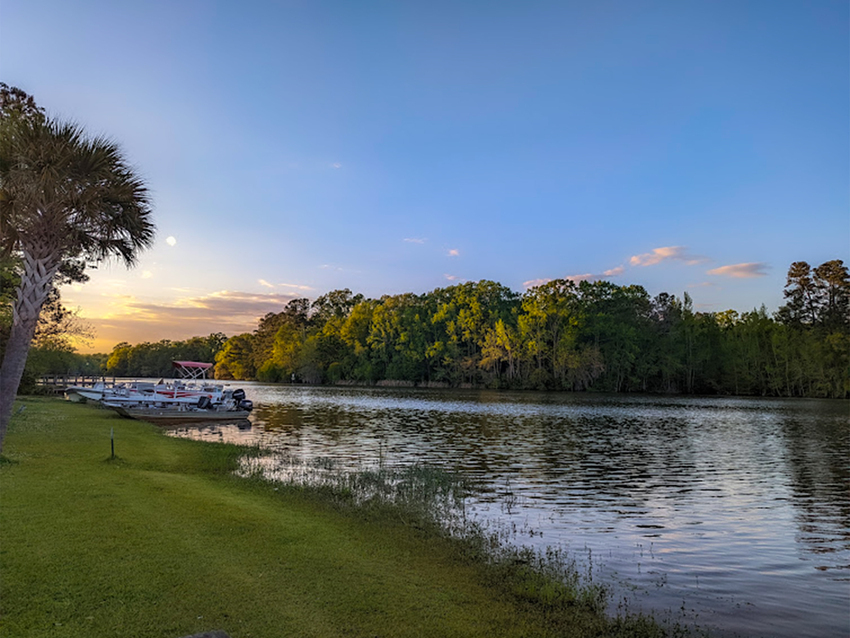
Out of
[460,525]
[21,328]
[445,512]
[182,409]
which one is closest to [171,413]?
[182,409]

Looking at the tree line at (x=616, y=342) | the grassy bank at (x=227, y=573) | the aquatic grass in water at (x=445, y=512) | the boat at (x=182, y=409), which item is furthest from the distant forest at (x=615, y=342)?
the grassy bank at (x=227, y=573)

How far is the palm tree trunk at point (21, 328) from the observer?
6.51 meters

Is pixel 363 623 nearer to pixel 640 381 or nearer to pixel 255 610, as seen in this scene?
pixel 255 610

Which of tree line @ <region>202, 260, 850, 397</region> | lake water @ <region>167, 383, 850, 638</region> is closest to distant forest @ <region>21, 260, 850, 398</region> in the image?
tree line @ <region>202, 260, 850, 397</region>

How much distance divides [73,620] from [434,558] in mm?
5637

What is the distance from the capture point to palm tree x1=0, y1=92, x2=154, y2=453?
6.66 m

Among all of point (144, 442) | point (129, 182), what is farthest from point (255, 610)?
point (144, 442)

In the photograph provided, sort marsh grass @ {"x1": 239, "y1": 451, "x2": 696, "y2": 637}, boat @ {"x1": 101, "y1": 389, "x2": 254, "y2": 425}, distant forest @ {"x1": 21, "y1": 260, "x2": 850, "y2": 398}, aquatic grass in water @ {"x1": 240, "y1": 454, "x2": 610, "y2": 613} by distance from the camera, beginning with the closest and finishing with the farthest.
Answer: marsh grass @ {"x1": 239, "y1": 451, "x2": 696, "y2": 637} → aquatic grass in water @ {"x1": 240, "y1": 454, "x2": 610, "y2": 613} → boat @ {"x1": 101, "y1": 389, "x2": 254, "y2": 425} → distant forest @ {"x1": 21, "y1": 260, "x2": 850, "y2": 398}

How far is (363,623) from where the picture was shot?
6.60 meters

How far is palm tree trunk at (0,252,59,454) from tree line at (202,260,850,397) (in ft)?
313

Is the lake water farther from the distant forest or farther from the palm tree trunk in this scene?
the distant forest

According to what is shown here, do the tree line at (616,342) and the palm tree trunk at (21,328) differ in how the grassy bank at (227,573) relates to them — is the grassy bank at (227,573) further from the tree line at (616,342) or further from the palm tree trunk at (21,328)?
the tree line at (616,342)

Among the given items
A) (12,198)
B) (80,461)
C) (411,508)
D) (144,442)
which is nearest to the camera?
(12,198)

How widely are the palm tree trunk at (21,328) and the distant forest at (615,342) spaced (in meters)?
95.9
